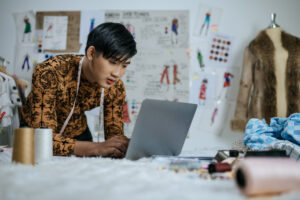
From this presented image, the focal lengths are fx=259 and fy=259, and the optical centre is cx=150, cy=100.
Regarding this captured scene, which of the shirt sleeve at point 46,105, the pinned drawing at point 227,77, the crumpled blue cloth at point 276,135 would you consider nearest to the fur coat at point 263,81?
the pinned drawing at point 227,77

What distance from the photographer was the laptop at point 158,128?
799 millimetres

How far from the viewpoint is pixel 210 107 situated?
2.35m

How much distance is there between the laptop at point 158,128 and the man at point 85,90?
147mm

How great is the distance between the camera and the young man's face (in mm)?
1097

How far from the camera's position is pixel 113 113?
138cm

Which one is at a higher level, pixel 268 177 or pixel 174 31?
pixel 174 31

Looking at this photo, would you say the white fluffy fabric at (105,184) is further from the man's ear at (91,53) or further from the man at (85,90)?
the man's ear at (91,53)

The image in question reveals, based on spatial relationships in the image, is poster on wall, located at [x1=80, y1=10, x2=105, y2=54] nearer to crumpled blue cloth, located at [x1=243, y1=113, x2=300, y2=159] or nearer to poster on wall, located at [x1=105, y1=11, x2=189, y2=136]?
poster on wall, located at [x1=105, y1=11, x2=189, y2=136]

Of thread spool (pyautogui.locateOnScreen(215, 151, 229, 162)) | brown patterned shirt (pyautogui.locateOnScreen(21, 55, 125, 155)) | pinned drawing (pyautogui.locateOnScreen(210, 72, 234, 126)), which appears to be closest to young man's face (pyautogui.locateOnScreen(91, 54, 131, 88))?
brown patterned shirt (pyautogui.locateOnScreen(21, 55, 125, 155))

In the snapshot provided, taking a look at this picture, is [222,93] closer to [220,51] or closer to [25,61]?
[220,51]

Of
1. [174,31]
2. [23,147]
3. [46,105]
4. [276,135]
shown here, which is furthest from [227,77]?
[23,147]

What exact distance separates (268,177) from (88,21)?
2.30 meters

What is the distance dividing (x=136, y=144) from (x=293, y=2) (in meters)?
2.30

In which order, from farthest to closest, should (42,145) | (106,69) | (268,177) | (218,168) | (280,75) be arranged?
(280,75)
(106,69)
(42,145)
(218,168)
(268,177)
